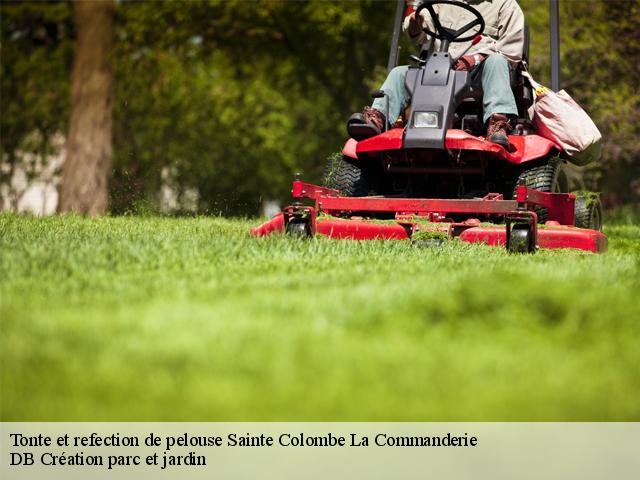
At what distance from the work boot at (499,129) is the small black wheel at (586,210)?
3.51ft

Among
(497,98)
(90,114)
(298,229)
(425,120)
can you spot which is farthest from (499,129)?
(90,114)

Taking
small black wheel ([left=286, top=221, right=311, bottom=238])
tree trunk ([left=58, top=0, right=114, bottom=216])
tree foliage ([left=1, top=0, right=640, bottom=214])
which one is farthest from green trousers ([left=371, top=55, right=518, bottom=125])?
tree trunk ([left=58, top=0, right=114, bottom=216])

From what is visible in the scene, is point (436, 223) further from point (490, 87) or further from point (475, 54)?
point (475, 54)

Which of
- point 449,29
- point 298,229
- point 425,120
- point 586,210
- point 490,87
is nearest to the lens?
point 298,229

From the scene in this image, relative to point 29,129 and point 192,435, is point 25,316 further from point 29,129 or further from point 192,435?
point 29,129

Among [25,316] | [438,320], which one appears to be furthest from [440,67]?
[25,316]

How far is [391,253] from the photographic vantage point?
5.38 m

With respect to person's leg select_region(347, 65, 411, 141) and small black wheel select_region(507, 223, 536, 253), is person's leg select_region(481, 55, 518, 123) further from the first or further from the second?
small black wheel select_region(507, 223, 536, 253)

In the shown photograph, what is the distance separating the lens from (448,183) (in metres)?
7.38

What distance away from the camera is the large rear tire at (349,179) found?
7.48 metres

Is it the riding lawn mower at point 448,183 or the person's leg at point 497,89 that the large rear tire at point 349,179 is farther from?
the person's leg at point 497,89

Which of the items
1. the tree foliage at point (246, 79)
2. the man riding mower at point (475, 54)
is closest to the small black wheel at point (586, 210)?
the man riding mower at point (475, 54)

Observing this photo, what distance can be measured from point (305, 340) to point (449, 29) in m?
4.97

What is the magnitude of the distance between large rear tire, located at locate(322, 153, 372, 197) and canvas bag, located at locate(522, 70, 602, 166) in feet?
4.41
